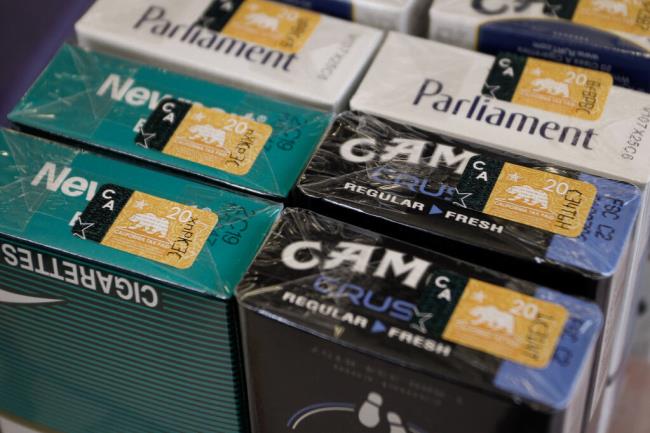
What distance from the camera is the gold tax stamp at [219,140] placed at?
3.55ft

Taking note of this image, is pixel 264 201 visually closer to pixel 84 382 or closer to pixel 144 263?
pixel 144 263

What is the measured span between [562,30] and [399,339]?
551 millimetres

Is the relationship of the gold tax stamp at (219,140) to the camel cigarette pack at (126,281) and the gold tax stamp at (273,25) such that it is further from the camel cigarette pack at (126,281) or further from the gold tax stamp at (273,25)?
the gold tax stamp at (273,25)

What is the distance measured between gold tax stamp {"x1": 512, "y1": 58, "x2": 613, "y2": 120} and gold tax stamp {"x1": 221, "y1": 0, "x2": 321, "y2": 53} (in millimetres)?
293

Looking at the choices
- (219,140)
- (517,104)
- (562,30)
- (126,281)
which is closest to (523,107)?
(517,104)

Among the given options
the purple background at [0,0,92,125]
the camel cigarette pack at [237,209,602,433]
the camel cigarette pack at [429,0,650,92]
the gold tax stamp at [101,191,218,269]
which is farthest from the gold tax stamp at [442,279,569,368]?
the purple background at [0,0,92,125]

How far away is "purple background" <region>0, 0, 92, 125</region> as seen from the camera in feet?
4.68

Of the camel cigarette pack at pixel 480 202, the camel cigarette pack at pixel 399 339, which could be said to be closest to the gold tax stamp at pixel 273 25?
the camel cigarette pack at pixel 480 202

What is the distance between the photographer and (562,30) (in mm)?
1223

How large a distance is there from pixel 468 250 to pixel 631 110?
0.32 metres

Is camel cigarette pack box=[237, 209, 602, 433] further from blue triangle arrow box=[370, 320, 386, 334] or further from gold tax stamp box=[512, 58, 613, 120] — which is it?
gold tax stamp box=[512, 58, 613, 120]

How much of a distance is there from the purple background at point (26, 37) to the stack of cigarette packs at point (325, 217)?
0.22 meters

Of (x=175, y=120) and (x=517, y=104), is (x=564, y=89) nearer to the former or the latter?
(x=517, y=104)

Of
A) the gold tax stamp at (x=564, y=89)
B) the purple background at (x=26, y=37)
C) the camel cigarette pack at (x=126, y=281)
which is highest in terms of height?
the gold tax stamp at (x=564, y=89)
